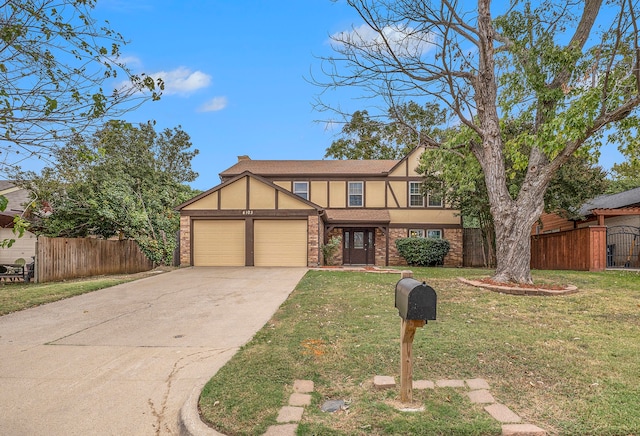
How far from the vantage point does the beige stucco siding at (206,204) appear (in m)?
17.0

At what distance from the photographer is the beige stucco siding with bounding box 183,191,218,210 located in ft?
55.9

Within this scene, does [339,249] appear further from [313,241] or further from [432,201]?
[432,201]

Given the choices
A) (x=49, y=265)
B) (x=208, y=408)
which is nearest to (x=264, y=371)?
(x=208, y=408)

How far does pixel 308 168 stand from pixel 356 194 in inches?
116

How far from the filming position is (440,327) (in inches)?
219

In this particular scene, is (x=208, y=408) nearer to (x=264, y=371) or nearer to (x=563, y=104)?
(x=264, y=371)

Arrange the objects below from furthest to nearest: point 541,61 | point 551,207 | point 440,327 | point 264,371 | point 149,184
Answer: point 149,184, point 551,207, point 541,61, point 440,327, point 264,371

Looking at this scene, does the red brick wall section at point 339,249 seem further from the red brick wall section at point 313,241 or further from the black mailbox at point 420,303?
the black mailbox at point 420,303

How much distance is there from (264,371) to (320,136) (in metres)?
7.35

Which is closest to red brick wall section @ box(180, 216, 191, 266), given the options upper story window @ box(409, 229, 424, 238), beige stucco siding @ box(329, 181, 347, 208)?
beige stucco siding @ box(329, 181, 347, 208)

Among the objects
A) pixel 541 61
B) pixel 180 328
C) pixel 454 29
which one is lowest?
pixel 180 328

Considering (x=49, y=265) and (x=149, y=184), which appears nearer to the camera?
(x=49, y=265)

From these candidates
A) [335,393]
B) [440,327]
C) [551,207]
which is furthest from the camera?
[551,207]

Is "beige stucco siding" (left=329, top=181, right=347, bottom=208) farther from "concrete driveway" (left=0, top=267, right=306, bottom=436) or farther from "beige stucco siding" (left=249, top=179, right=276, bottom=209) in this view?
"concrete driveway" (left=0, top=267, right=306, bottom=436)
